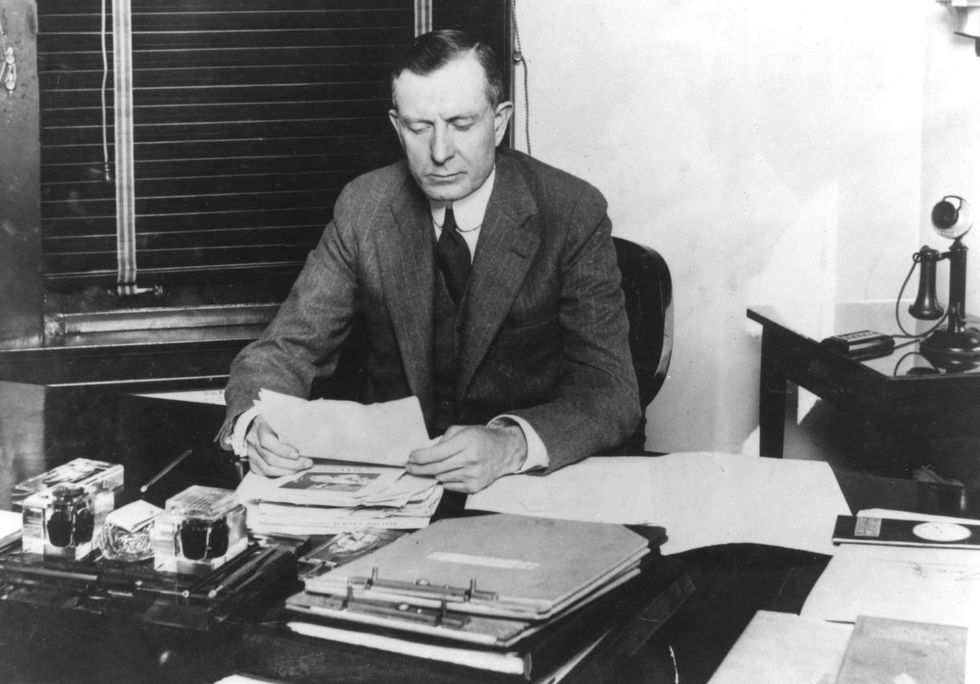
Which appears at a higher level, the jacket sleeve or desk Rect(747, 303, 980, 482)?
the jacket sleeve

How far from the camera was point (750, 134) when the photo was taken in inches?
112

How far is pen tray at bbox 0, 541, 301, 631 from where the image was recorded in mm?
908

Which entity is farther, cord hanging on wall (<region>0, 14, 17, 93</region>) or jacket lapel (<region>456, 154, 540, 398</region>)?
cord hanging on wall (<region>0, 14, 17, 93</region>)

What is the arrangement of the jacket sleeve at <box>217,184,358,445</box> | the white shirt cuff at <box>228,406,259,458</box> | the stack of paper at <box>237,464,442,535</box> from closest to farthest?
the stack of paper at <box>237,464,442,535</box> → the white shirt cuff at <box>228,406,259,458</box> → the jacket sleeve at <box>217,184,358,445</box>

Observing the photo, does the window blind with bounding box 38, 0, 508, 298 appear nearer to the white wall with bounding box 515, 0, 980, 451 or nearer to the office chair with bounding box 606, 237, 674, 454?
the white wall with bounding box 515, 0, 980, 451

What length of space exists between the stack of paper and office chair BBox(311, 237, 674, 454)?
79cm

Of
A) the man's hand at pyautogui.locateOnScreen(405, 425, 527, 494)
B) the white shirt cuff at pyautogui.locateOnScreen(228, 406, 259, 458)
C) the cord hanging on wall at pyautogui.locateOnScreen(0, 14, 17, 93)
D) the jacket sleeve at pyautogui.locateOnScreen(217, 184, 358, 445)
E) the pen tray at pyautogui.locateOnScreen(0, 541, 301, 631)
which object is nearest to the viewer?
the pen tray at pyautogui.locateOnScreen(0, 541, 301, 631)

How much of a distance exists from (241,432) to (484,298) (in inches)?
22.9

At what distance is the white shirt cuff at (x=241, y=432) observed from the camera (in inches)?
62.9

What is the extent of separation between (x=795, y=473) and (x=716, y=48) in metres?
1.72

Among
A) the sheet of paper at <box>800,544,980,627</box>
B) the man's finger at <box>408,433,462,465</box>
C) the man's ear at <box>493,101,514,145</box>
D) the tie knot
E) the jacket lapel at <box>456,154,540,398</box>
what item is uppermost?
the man's ear at <box>493,101,514,145</box>

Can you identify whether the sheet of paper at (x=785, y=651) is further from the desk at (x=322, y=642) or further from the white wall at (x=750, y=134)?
the white wall at (x=750, y=134)

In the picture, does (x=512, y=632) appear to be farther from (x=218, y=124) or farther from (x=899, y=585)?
(x=218, y=124)

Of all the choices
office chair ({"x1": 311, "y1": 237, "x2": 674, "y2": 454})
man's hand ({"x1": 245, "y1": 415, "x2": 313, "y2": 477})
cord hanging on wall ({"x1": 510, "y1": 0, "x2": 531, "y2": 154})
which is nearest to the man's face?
office chair ({"x1": 311, "y1": 237, "x2": 674, "y2": 454})
